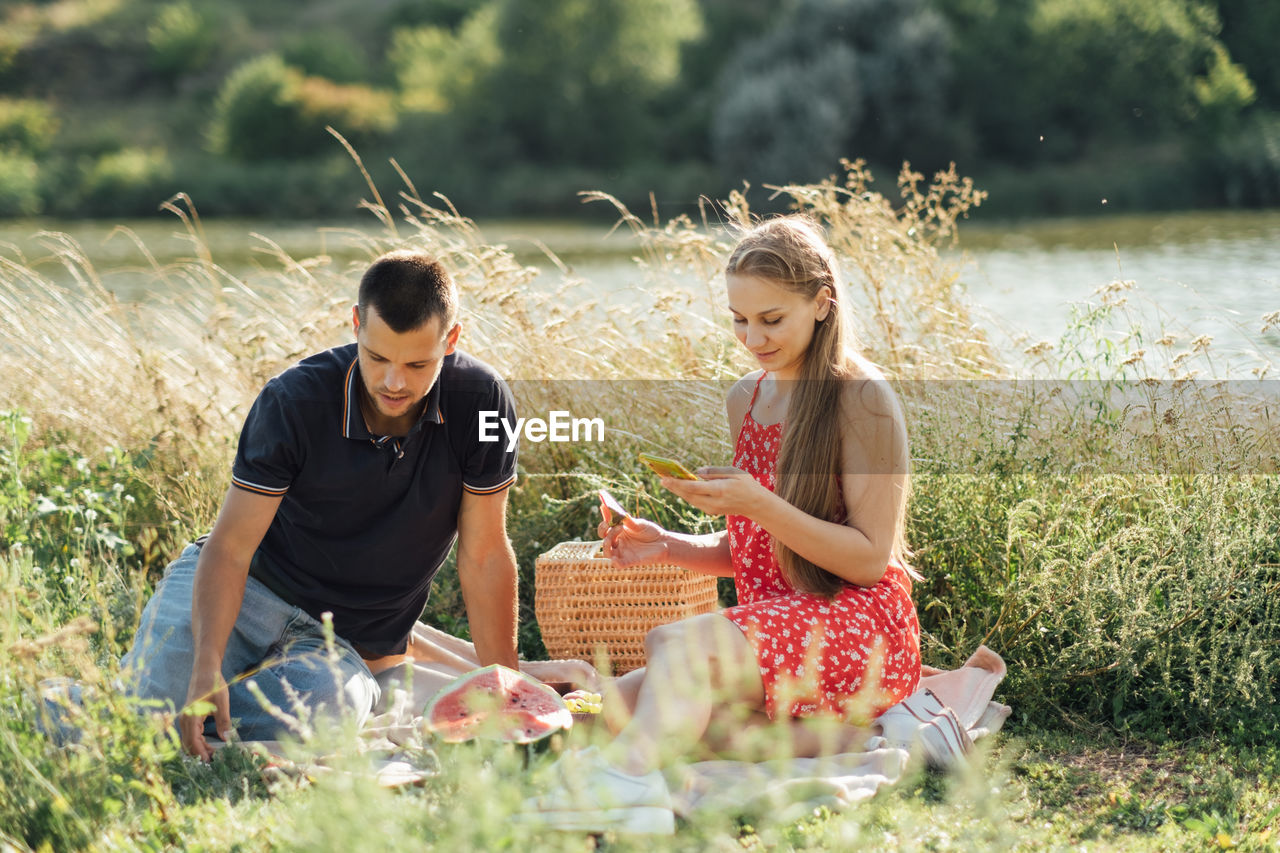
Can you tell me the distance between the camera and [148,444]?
5535 millimetres

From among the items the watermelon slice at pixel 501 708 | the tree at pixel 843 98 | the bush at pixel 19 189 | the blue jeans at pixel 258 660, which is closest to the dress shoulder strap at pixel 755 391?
the watermelon slice at pixel 501 708

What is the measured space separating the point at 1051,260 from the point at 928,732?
53.9 ft

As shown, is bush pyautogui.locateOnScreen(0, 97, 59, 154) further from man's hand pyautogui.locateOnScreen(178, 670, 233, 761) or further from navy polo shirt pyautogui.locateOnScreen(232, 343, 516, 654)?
man's hand pyautogui.locateOnScreen(178, 670, 233, 761)

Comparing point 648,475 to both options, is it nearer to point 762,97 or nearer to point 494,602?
point 494,602

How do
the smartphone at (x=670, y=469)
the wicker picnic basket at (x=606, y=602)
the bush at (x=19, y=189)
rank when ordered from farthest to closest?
the bush at (x=19, y=189) → the wicker picnic basket at (x=606, y=602) → the smartphone at (x=670, y=469)

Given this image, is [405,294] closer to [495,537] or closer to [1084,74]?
[495,537]

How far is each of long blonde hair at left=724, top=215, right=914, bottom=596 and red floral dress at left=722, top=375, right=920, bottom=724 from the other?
0.09 metres

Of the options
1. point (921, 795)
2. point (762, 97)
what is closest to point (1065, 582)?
point (921, 795)

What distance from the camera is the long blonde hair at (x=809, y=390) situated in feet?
10.7

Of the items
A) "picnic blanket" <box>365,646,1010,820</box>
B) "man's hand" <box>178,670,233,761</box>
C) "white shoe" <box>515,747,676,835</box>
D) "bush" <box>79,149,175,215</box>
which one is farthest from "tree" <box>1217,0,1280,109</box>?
"bush" <box>79,149,175,215</box>

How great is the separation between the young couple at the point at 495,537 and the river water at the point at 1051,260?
189 centimetres

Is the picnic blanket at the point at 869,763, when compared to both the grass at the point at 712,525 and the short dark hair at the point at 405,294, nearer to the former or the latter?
the grass at the point at 712,525

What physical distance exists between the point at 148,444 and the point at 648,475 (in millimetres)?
2338

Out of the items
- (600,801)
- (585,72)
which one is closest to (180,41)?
(585,72)
